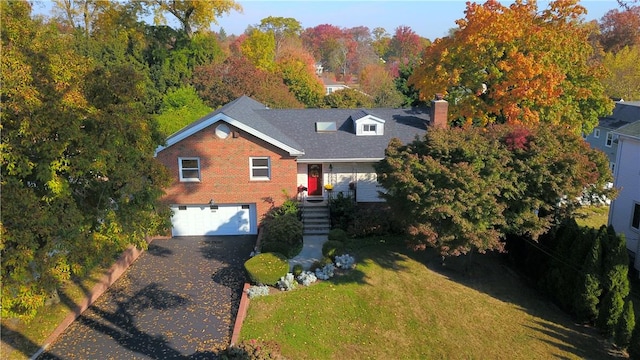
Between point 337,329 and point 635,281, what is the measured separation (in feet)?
45.3

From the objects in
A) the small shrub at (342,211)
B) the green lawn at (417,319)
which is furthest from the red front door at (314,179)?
the green lawn at (417,319)

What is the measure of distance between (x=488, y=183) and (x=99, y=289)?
15.4 meters

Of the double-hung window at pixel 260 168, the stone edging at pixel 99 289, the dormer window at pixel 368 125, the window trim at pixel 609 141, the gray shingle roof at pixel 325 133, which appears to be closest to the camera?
the stone edging at pixel 99 289

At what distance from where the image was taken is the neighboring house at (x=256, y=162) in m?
22.9

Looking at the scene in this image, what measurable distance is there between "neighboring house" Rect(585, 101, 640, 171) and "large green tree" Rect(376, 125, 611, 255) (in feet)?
77.2

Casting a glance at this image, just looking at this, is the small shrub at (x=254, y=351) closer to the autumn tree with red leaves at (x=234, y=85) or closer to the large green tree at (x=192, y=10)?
the autumn tree with red leaves at (x=234, y=85)

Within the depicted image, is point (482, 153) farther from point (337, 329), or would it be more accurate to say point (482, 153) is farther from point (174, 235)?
point (174, 235)

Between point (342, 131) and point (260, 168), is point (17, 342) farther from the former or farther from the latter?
point (342, 131)

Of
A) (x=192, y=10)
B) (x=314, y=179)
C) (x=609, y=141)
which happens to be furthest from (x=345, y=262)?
(x=192, y=10)

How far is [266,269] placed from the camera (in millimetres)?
17797

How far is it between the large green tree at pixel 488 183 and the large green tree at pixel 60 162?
9476 millimetres

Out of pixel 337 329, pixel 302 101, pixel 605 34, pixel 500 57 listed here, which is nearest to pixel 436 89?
pixel 500 57

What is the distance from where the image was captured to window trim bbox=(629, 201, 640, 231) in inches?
826

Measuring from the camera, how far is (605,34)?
65.2 m
